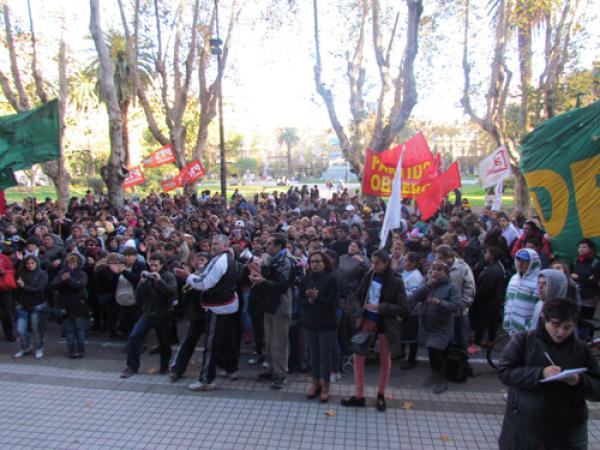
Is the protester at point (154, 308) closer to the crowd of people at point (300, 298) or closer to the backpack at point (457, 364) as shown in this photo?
the crowd of people at point (300, 298)

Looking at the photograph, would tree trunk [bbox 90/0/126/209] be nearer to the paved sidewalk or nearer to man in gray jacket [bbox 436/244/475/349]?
the paved sidewalk

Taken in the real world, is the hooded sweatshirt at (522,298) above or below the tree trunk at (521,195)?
below

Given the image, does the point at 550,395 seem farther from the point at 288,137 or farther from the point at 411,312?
the point at 288,137

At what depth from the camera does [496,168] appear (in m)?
11.3

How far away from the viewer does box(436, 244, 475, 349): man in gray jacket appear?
539 cm

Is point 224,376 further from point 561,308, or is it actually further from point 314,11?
point 314,11

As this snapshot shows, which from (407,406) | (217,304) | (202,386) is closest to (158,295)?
(217,304)

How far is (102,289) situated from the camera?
702cm

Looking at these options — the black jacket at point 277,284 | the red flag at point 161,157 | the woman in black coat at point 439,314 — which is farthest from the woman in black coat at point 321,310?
the red flag at point 161,157

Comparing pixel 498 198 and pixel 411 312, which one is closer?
pixel 411 312

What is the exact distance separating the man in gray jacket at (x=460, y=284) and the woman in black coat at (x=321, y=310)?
1447 millimetres

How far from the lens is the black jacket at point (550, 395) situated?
8.95 ft

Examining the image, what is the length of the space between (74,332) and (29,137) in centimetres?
416

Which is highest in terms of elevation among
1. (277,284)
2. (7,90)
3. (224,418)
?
(7,90)
